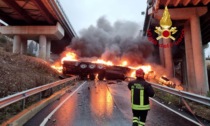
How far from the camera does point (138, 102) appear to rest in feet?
17.7

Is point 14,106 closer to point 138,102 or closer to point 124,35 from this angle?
point 138,102

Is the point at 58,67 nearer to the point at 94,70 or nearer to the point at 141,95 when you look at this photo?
the point at 94,70

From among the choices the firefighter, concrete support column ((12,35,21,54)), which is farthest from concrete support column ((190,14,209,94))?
concrete support column ((12,35,21,54))

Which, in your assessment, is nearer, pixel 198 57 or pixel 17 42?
pixel 198 57

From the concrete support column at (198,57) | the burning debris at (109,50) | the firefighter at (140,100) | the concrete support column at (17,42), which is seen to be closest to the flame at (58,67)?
the burning debris at (109,50)

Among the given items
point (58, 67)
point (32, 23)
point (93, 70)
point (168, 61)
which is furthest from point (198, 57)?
point (32, 23)

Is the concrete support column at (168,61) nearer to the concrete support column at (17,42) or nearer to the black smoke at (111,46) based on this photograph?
the black smoke at (111,46)

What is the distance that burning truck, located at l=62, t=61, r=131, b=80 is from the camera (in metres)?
30.5

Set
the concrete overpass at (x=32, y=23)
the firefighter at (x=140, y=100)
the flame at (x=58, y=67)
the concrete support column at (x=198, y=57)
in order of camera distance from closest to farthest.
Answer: the firefighter at (x=140, y=100)
the concrete support column at (x=198, y=57)
the concrete overpass at (x=32, y=23)
the flame at (x=58, y=67)

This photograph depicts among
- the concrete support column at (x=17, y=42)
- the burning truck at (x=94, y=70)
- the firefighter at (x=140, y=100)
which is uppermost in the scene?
the concrete support column at (x=17, y=42)

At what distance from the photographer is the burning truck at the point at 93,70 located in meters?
30.5

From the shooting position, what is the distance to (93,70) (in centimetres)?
3117

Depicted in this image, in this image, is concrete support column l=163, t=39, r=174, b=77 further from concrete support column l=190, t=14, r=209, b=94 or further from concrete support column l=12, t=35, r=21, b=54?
concrete support column l=12, t=35, r=21, b=54

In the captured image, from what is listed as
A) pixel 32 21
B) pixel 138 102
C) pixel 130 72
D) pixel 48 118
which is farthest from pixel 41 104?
pixel 32 21
